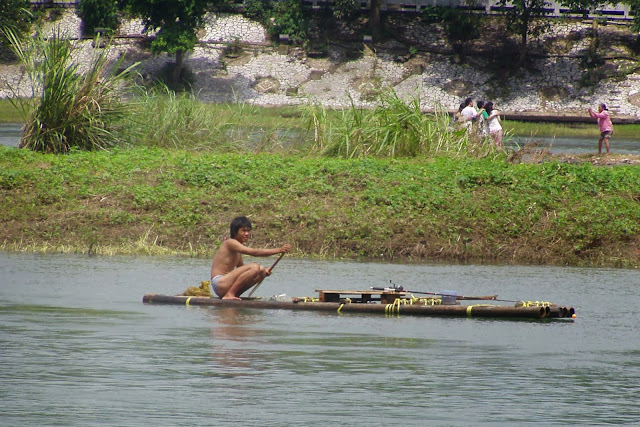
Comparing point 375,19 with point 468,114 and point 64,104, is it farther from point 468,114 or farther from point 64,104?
point 64,104

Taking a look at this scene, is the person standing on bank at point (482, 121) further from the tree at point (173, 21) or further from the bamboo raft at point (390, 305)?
the tree at point (173, 21)

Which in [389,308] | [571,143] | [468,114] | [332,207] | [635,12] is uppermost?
[635,12]

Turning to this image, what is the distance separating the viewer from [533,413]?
8.15 meters

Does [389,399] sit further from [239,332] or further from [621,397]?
[239,332]

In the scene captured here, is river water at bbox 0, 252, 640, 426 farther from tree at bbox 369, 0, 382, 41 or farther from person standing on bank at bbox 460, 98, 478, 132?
tree at bbox 369, 0, 382, 41

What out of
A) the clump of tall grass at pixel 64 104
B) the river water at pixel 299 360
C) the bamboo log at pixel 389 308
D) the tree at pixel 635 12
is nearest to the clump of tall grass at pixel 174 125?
the clump of tall grass at pixel 64 104

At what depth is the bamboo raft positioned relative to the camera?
11414mm

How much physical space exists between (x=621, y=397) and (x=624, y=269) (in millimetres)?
7694

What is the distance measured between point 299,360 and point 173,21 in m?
37.3

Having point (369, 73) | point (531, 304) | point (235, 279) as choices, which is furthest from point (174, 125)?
point (369, 73)

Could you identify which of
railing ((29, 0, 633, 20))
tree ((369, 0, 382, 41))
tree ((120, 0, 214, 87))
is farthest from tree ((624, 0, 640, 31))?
tree ((120, 0, 214, 87))

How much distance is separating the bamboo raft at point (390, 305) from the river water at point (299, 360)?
11 cm

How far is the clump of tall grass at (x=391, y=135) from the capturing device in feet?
68.2

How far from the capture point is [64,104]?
67.1 feet
